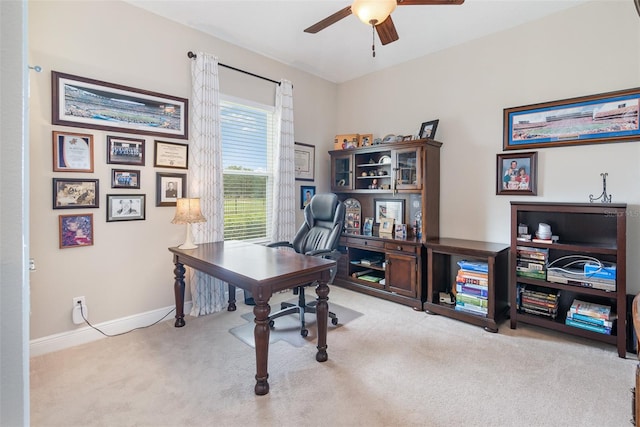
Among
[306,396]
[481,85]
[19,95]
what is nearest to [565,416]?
[306,396]

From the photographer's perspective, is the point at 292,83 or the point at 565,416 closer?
the point at 565,416

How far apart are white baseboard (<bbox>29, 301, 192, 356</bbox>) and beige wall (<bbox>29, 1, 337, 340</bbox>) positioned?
0.13 feet

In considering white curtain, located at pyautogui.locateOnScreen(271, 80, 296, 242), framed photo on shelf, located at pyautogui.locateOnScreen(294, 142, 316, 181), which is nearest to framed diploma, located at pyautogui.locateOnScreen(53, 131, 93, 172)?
white curtain, located at pyautogui.locateOnScreen(271, 80, 296, 242)

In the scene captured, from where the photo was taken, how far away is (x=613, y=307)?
271 cm

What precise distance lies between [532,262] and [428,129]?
1.78 metres

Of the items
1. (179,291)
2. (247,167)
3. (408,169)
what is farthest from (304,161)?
(179,291)

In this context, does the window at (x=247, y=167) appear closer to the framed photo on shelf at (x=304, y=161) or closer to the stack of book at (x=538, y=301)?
the framed photo on shelf at (x=304, y=161)

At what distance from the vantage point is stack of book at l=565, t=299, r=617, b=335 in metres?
2.52

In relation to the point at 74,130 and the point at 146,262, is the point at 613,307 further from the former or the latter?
the point at 74,130

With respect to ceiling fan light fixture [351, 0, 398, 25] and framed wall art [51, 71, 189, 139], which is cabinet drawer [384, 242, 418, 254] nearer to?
ceiling fan light fixture [351, 0, 398, 25]

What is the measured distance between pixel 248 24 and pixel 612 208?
11.8 ft

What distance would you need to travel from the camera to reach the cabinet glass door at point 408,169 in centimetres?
357

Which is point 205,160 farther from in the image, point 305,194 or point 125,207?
point 305,194

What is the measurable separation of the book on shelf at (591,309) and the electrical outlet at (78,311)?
408 centimetres
